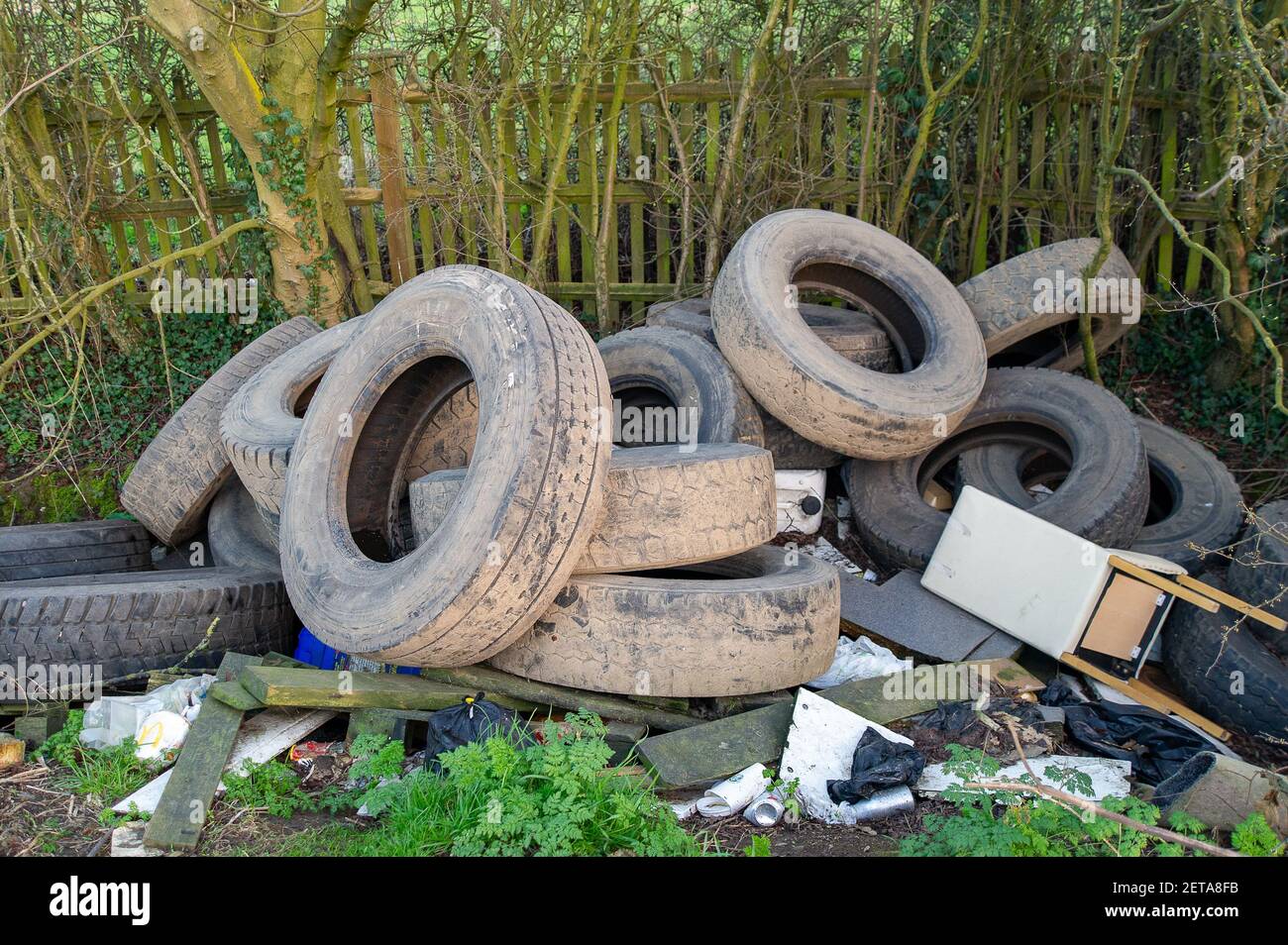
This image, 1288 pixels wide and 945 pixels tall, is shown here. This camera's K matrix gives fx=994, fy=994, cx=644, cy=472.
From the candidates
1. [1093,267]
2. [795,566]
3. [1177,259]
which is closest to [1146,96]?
[1177,259]

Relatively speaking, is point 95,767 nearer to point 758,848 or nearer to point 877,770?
point 758,848

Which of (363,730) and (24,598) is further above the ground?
(24,598)

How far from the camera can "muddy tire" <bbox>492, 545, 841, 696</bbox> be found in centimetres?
361

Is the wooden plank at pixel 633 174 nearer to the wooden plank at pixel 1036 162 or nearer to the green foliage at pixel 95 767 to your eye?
the wooden plank at pixel 1036 162

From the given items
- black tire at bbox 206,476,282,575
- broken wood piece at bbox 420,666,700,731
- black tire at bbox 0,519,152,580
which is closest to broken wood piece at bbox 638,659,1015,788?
broken wood piece at bbox 420,666,700,731

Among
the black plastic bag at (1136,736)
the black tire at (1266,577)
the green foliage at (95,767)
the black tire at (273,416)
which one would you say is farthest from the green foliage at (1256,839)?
the black tire at (273,416)

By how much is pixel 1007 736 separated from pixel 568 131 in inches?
166

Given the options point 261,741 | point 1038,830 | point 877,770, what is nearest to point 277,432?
point 261,741

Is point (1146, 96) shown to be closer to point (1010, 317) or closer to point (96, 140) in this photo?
point (1010, 317)

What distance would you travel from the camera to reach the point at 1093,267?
5.34m

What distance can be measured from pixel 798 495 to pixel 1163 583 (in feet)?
6.02

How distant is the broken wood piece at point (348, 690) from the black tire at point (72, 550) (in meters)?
1.83

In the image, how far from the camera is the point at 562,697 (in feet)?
12.1

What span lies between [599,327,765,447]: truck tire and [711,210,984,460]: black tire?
0.36 ft
